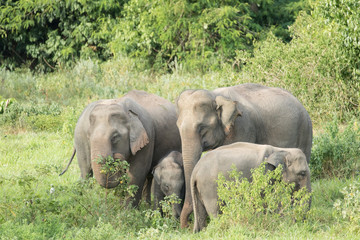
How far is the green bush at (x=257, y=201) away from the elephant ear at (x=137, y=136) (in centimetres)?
127

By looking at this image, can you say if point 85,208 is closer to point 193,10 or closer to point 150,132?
point 150,132

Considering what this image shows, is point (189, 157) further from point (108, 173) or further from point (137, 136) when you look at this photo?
point (108, 173)

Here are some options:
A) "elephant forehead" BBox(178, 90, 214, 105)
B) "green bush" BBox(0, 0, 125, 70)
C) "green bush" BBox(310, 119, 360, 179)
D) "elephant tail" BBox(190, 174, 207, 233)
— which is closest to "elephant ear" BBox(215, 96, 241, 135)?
"elephant forehead" BBox(178, 90, 214, 105)

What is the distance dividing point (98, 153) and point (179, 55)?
1563cm

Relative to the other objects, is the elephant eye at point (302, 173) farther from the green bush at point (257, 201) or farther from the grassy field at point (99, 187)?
the grassy field at point (99, 187)

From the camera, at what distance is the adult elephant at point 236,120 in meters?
7.89

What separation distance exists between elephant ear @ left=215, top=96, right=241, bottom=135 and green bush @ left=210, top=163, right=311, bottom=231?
104cm

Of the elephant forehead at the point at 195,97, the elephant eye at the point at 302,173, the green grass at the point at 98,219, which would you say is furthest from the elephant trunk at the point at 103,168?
the elephant eye at the point at 302,173

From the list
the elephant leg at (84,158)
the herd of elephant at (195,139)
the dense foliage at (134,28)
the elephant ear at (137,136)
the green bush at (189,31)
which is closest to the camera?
→ the herd of elephant at (195,139)

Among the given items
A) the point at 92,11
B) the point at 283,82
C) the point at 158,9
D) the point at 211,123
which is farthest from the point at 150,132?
the point at 92,11

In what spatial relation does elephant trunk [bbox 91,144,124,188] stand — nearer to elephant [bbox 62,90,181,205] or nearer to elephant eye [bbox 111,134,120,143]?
elephant [bbox 62,90,181,205]

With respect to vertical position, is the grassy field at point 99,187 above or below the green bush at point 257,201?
below

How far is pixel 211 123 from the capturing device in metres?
8.04

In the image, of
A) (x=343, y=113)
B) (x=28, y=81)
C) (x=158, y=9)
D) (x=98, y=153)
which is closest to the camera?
(x=98, y=153)
